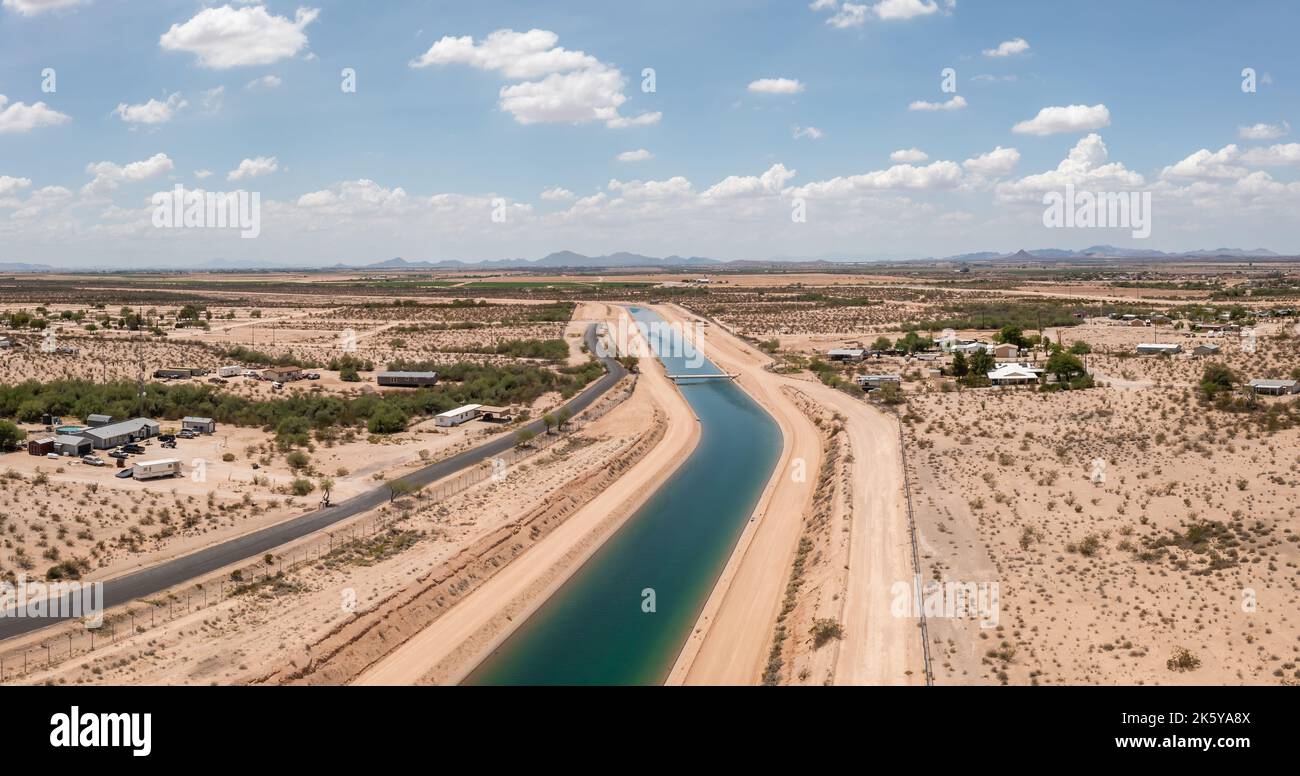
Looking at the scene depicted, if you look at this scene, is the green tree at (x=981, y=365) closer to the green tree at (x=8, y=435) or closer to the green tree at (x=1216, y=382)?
the green tree at (x=1216, y=382)

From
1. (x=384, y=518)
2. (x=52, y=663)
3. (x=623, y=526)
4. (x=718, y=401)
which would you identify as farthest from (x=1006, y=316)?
(x=52, y=663)

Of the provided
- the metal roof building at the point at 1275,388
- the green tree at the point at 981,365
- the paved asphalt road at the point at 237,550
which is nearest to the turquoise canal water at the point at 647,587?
the paved asphalt road at the point at 237,550

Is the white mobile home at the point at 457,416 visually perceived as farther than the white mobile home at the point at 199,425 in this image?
Yes

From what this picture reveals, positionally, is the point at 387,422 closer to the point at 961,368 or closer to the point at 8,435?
the point at 8,435

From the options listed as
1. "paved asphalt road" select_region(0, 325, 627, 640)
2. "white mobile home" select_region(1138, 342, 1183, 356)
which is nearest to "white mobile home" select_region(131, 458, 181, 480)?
"paved asphalt road" select_region(0, 325, 627, 640)
